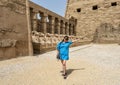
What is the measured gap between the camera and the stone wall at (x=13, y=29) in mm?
6578

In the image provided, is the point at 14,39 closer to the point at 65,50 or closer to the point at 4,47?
the point at 4,47

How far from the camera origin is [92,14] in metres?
25.6

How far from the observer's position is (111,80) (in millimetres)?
→ 3893

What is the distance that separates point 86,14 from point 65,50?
75.8ft

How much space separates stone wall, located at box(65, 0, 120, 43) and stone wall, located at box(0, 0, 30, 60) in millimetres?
16248

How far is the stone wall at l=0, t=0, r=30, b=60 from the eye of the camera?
21.6 feet

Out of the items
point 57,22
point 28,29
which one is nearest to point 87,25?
point 57,22

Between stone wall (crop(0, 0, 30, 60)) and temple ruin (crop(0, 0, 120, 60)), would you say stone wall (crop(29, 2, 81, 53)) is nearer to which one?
temple ruin (crop(0, 0, 120, 60))

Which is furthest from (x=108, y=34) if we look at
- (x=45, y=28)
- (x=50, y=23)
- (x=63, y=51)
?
(x=63, y=51)

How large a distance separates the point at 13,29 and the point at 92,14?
2080 cm

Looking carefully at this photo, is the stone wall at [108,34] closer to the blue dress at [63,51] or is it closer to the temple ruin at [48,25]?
the temple ruin at [48,25]

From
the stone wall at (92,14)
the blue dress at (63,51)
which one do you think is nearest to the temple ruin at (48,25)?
the stone wall at (92,14)

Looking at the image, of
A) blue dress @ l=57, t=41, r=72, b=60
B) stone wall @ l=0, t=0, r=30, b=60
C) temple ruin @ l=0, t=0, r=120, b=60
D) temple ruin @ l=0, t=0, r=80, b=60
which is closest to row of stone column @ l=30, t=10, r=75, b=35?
temple ruin @ l=0, t=0, r=120, b=60

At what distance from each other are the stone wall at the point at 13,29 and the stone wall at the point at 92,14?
16.2 meters
